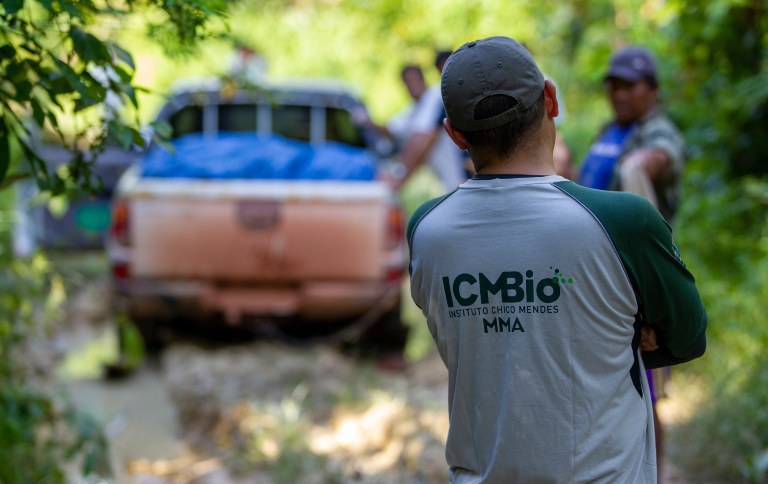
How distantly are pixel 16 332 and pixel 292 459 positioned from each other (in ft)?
4.97

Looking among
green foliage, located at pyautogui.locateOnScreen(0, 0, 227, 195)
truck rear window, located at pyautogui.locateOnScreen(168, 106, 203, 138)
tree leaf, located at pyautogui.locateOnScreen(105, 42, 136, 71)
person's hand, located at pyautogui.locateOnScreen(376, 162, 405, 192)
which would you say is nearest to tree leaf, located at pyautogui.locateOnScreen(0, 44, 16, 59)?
green foliage, located at pyautogui.locateOnScreen(0, 0, 227, 195)

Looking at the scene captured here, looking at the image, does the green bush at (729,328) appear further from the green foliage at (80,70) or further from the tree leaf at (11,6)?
the tree leaf at (11,6)

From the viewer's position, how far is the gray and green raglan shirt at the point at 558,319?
76.4 inches

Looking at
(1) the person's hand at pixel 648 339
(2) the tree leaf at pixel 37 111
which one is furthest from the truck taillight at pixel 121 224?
(1) the person's hand at pixel 648 339

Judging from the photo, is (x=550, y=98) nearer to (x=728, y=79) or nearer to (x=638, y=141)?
(x=638, y=141)

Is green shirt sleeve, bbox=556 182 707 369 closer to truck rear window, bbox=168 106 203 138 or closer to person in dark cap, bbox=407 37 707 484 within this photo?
person in dark cap, bbox=407 37 707 484

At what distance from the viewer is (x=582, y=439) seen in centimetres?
194

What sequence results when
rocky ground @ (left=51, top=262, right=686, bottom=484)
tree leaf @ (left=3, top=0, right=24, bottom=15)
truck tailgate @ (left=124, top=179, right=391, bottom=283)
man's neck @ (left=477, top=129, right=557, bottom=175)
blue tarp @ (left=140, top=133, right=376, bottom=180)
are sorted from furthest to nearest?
1. blue tarp @ (left=140, top=133, right=376, bottom=180)
2. truck tailgate @ (left=124, top=179, right=391, bottom=283)
3. rocky ground @ (left=51, top=262, right=686, bottom=484)
4. tree leaf @ (left=3, top=0, right=24, bottom=15)
5. man's neck @ (left=477, top=129, right=557, bottom=175)

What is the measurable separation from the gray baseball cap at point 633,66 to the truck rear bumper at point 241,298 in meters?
3.41

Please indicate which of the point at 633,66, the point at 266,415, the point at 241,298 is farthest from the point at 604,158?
the point at 241,298

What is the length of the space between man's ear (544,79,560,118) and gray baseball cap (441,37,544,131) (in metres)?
0.05

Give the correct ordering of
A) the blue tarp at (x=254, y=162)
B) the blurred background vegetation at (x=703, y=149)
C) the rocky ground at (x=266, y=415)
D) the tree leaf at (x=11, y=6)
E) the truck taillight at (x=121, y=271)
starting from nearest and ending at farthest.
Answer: the tree leaf at (x=11, y=6) → the blurred background vegetation at (x=703, y=149) → the rocky ground at (x=266, y=415) → the truck taillight at (x=121, y=271) → the blue tarp at (x=254, y=162)

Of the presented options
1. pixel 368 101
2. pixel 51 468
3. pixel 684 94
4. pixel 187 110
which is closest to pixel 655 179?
pixel 51 468

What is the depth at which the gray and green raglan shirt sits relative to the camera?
194 centimetres
